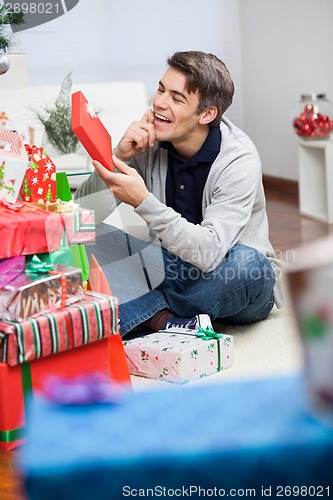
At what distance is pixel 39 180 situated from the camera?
1.93 m

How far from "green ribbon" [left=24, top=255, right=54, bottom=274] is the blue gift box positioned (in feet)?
3.46

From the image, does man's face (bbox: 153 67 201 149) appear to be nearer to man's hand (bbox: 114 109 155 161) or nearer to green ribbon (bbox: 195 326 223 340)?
man's hand (bbox: 114 109 155 161)

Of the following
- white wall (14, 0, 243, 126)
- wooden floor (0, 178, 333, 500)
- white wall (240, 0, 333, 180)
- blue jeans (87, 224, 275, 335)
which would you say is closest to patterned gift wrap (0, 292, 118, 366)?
A: blue jeans (87, 224, 275, 335)

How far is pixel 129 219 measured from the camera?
2.79 meters

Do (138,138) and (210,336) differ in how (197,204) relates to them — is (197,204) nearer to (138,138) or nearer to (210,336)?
(138,138)

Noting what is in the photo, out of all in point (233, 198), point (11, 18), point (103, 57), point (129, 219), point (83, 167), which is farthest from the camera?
point (103, 57)

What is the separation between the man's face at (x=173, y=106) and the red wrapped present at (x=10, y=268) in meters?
0.74

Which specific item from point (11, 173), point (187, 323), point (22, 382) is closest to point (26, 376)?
point (22, 382)

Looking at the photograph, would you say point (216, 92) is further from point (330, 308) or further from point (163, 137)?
point (330, 308)

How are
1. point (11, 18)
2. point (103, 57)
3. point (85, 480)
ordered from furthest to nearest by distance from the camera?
point (103, 57), point (11, 18), point (85, 480)

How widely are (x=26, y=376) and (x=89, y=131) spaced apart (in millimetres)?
606

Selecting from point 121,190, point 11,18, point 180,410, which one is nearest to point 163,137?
point 121,190

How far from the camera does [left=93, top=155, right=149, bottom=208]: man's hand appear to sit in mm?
2061

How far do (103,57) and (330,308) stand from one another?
519 cm
